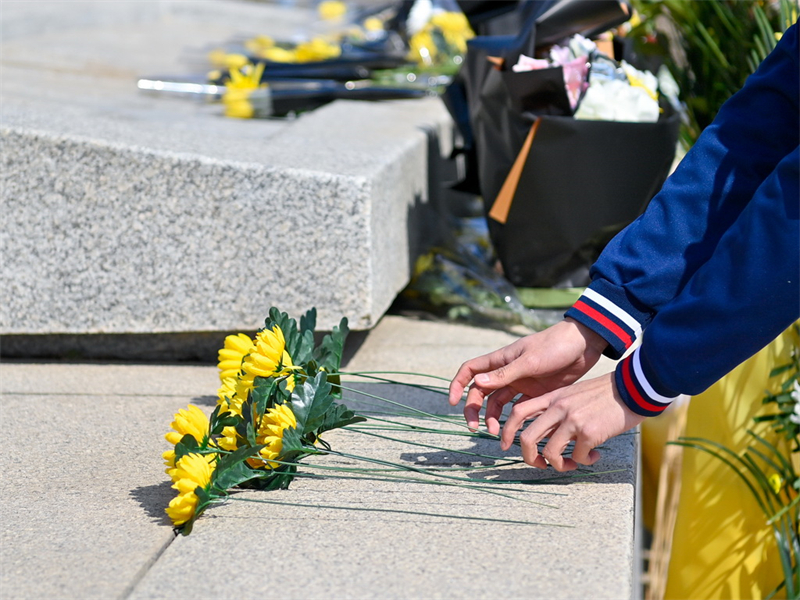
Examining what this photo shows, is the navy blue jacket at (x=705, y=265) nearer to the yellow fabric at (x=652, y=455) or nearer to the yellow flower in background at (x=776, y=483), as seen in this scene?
the yellow flower in background at (x=776, y=483)

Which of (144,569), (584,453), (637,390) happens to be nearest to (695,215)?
(637,390)

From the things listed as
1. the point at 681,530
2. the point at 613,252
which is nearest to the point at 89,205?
the point at 613,252

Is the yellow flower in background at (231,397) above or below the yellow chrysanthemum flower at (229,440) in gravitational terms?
above

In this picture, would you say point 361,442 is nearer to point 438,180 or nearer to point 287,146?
point 287,146

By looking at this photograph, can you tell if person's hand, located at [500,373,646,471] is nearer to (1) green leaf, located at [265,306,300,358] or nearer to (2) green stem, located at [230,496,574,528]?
(2) green stem, located at [230,496,574,528]

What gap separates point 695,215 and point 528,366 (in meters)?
0.42

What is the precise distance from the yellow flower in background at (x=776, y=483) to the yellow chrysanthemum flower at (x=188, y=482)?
146 cm

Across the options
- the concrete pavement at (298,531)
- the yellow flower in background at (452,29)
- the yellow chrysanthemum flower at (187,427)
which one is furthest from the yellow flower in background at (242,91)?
the yellow chrysanthemum flower at (187,427)

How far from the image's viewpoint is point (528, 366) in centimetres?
160

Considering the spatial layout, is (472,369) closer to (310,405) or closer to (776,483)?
(310,405)

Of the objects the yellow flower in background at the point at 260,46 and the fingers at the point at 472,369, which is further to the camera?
the yellow flower in background at the point at 260,46

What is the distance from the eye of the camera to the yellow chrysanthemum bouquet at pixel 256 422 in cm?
147

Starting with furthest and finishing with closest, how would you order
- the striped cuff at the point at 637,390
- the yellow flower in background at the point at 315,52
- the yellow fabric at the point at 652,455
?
the yellow flower in background at the point at 315,52 < the yellow fabric at the point at 652,455 < the striped cuff at the point at 637,390

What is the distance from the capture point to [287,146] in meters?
2.59
